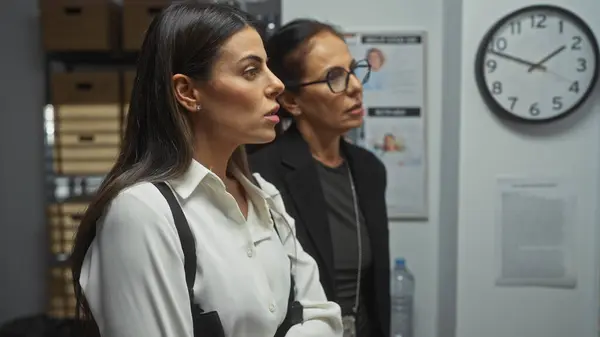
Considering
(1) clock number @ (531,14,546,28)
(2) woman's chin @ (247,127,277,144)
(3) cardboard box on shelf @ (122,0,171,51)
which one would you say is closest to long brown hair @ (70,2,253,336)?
(2) woman's chin @ (247,127,277,144)

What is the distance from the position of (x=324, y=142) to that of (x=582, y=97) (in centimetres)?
101

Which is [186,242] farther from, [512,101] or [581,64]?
[581,64]

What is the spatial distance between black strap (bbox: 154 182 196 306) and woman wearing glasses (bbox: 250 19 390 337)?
0.54 meters

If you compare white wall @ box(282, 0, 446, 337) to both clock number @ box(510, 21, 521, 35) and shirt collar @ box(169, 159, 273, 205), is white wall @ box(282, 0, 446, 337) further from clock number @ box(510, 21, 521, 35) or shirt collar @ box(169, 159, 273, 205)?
shirt collar @ box(169, 159, 273, 205)

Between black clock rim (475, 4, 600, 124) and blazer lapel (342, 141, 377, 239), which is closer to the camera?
blazer lapel (342, 141, 377, 239)

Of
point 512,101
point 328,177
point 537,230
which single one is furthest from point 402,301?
point 328,177

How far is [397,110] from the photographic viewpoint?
2.23 m

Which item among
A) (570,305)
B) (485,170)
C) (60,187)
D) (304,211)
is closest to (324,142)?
(304,211)

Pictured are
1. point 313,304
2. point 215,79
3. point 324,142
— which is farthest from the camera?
point 324,142

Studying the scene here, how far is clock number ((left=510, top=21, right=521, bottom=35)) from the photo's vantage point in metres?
1.94

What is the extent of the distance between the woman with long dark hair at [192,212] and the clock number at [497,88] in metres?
1.20

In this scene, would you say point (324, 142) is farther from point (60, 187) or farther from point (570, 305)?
point (60, 187)

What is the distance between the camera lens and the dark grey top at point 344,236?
141 centimetres

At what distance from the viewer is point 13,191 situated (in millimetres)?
2877
